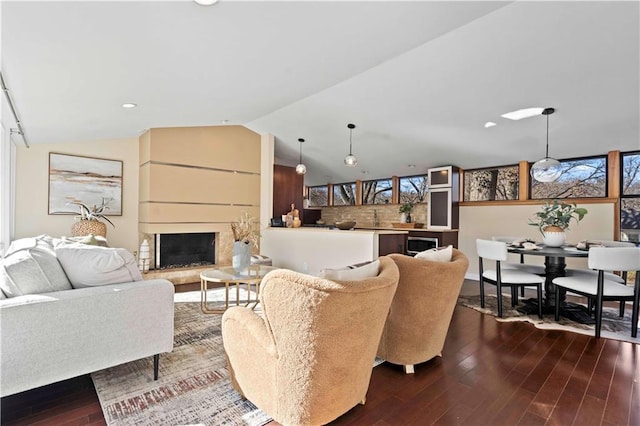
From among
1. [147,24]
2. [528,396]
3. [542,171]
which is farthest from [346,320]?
[542,171]

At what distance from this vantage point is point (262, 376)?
69.7 inches

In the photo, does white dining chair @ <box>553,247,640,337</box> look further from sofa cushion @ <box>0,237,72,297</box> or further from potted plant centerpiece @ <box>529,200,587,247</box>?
sofa cushion @ <box>0,237,72,297</box>

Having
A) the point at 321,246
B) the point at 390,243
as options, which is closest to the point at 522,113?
the point at 390,243

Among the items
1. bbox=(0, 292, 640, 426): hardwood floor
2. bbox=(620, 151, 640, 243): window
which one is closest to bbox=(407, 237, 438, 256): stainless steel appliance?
bbox=(620, 151, 640, 243): window

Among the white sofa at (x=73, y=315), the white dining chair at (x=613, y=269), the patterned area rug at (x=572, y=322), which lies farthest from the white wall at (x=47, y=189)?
the white dining chair at (x=613, y=269)

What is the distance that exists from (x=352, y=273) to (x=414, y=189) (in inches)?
225

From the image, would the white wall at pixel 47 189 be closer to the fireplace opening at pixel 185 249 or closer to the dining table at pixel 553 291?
the fireplace opening at pixel 185 249

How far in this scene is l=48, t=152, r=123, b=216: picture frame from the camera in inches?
187

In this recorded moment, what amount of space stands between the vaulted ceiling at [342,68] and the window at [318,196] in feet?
12.4

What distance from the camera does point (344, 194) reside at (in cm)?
850

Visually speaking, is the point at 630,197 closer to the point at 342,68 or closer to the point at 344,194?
the point at 342,68

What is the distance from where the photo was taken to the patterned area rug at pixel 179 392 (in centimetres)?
185

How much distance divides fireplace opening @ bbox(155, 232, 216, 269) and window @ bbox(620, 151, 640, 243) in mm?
6776

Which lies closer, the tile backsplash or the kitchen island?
the kitchen island
